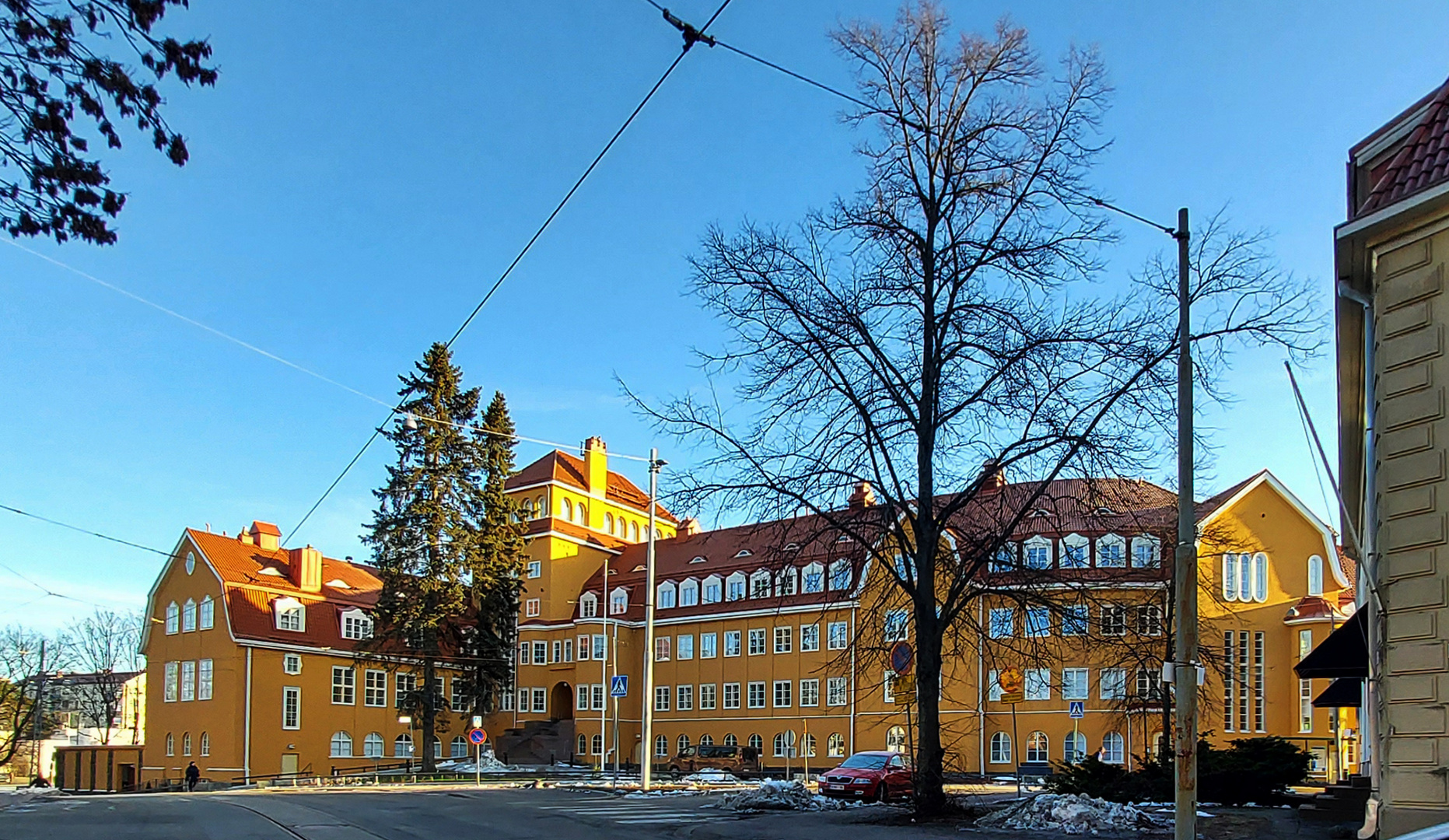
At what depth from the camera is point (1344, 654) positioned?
1678cm

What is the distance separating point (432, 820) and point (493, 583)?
36.7 m

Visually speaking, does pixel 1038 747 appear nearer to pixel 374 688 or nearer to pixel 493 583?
pixel 493 583

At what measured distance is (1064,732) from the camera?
51.0m

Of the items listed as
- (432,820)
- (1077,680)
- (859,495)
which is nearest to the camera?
(432,820)

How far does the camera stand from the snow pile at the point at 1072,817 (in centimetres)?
1917

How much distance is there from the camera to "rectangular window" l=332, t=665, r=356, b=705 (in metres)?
62.1

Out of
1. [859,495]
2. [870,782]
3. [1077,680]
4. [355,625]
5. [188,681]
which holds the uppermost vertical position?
[859,495]

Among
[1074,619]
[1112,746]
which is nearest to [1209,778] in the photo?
[1074,619]

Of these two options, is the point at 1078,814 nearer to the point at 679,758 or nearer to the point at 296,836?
the point at 296,836

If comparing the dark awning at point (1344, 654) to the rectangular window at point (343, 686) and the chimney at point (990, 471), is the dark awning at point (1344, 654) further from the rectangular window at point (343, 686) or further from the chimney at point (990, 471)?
the rectangular window at point (343, 686)

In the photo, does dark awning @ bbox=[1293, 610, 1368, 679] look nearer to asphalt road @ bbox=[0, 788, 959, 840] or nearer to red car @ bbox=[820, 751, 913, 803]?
asphalt road @ bbox=[0, 788, 959, 840]

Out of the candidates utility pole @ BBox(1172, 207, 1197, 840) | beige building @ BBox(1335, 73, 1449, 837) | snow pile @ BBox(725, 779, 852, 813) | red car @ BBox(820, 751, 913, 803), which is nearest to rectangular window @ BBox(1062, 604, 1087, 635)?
snow pile @ BBox(725, 779, 852, 813)

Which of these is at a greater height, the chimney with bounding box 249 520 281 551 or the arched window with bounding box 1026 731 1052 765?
the chimney with bounding box 249 520 281 551

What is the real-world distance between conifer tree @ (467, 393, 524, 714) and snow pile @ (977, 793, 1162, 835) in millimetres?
40043
